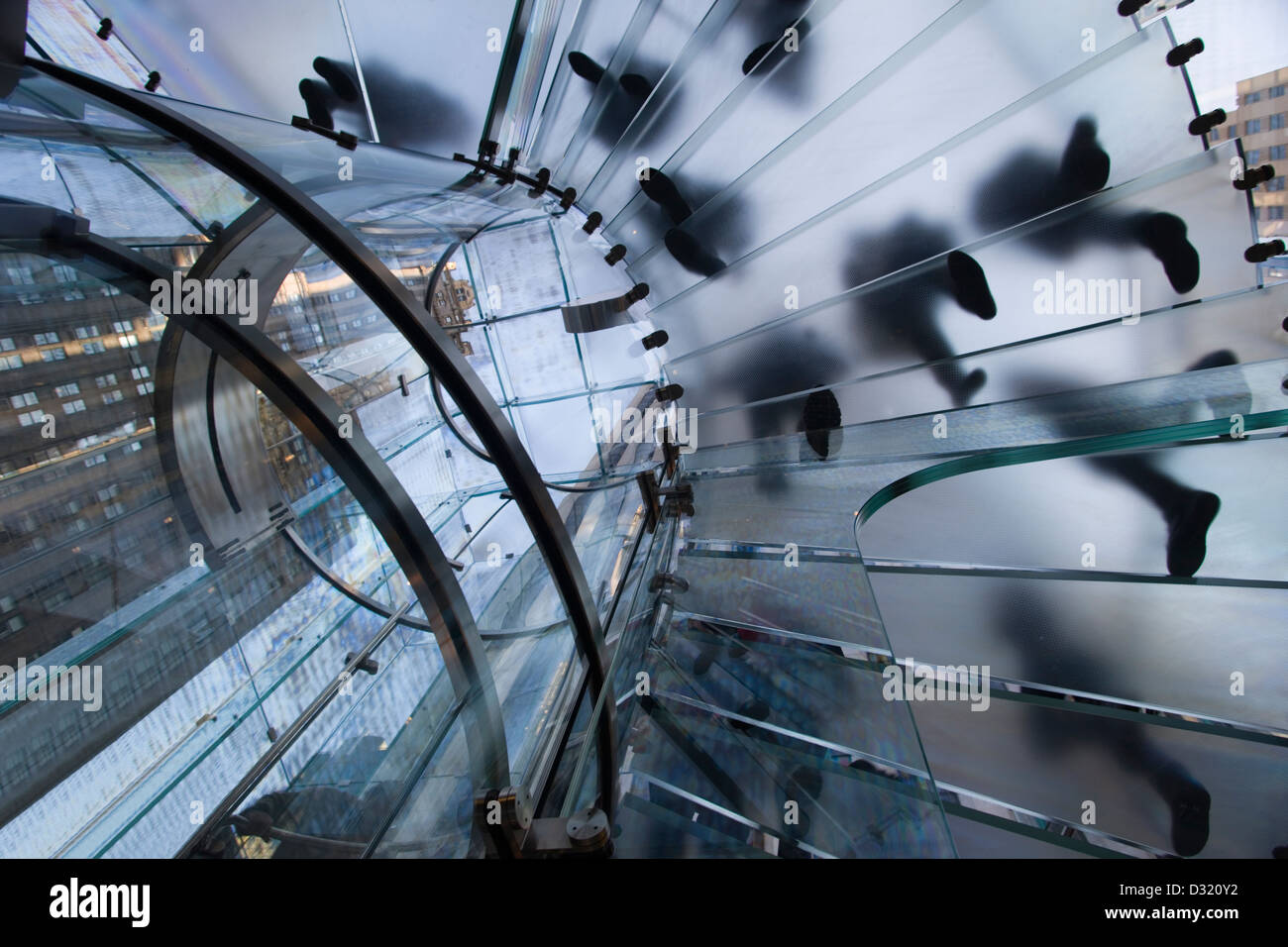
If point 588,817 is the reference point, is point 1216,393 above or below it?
above

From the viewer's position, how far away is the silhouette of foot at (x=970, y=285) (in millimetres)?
2914

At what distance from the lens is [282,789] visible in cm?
93

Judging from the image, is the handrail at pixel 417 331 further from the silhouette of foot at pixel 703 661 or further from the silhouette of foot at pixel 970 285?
the silhouette of foot at pixel 970 285

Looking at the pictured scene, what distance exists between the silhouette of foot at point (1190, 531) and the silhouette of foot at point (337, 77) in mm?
4905

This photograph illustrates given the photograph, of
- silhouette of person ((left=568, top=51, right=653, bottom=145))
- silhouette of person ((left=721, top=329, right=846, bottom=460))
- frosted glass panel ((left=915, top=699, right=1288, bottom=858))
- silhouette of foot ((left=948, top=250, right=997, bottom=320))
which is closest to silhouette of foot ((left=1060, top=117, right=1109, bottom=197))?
silhouette of foot ((left=948, top=250, right=997, bottom=320))

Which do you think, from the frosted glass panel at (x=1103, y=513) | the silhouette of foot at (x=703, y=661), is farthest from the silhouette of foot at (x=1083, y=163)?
the silhouette of foot at (x=703, y=661)

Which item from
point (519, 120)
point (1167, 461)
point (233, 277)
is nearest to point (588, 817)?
point (233, 277)

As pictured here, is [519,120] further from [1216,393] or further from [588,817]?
[588,817]

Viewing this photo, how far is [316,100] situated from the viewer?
393 cm

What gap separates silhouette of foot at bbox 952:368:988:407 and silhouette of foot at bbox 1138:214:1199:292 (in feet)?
2.55

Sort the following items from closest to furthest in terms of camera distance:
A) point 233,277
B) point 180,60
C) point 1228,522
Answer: point 233,277 → point 1228,522 → point 180,60

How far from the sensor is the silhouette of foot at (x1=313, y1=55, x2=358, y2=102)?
384cm

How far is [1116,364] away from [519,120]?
339cm

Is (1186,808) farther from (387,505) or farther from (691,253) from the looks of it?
(691,253)
